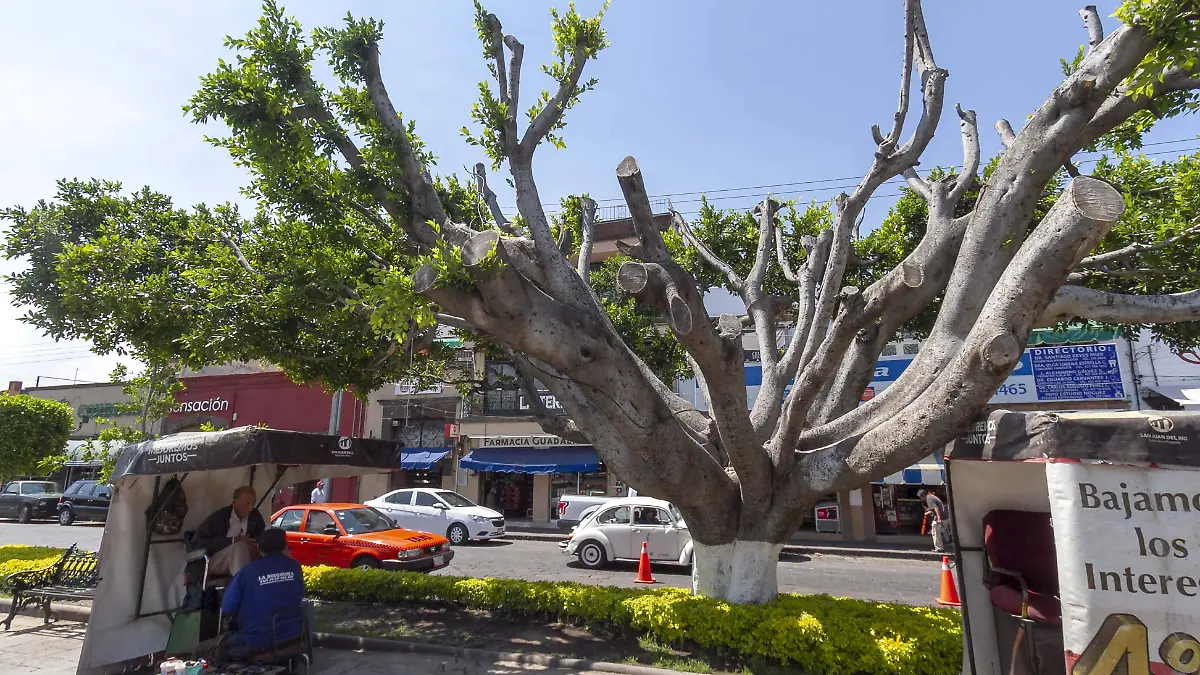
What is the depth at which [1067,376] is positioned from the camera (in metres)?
18.0

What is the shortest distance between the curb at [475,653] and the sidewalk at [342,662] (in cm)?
6

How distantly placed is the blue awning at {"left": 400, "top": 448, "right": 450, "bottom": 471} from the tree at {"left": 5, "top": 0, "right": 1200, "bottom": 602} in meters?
14.0

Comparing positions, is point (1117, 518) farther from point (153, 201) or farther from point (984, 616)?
point (153, 201)

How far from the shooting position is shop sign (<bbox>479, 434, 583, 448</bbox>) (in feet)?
74.6

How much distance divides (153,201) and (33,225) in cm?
138

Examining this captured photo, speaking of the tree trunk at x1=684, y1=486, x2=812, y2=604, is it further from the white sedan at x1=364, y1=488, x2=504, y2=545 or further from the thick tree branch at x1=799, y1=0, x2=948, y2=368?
the white sedan at x1=364, y1=488, x2=504, y2=545

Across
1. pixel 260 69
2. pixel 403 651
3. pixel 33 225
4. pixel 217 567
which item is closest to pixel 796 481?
pixel 403 651

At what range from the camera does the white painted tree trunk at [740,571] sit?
633 centimetres

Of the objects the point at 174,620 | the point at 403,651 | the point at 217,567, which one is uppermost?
the point at 217,567

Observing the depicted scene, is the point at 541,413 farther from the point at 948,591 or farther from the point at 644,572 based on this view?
the point at 948,591

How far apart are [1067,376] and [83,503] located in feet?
105

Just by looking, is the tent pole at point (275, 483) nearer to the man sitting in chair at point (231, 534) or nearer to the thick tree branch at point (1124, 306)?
the man sitting in chair at point (231, 534)

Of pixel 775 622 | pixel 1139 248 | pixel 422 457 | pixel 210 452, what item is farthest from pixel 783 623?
pixel 422 457

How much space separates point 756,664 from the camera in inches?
231
